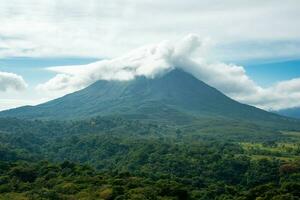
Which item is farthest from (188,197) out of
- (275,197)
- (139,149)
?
(139,149)

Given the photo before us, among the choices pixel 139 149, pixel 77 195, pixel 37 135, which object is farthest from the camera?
pixel 37 135

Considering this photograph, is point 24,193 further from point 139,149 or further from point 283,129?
point 283,129

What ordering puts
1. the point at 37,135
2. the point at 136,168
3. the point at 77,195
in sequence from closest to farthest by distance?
the point at 77,195 → the point at 136,168 → the point at 37,135

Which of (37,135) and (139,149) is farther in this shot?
(37,135)

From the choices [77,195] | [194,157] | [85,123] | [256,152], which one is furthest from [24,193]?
[85,123]

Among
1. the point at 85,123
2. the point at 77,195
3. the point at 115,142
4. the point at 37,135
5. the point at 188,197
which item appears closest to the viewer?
the point at 77,195

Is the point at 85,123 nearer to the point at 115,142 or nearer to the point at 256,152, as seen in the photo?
the point at 115,142
